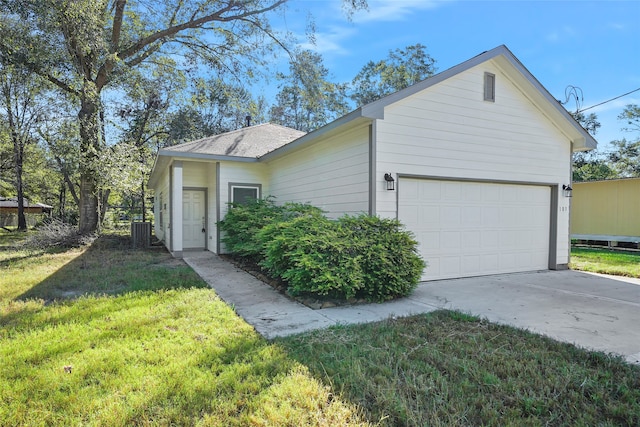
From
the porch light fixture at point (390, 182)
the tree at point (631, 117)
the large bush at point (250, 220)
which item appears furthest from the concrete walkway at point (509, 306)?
the tree at point (631, 117)

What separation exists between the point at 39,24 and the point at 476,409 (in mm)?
13607

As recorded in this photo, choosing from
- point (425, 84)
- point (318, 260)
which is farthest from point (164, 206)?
point (425, 84)

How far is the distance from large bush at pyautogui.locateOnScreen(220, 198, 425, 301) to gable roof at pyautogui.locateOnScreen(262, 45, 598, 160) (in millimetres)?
1806

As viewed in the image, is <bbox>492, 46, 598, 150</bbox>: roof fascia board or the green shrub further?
<bbox>492, 46, 598, 150</bbox>: roof fascia board

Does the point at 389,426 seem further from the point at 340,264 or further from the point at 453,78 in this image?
the point at 453,78

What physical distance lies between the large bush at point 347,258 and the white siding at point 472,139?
0.81 metres

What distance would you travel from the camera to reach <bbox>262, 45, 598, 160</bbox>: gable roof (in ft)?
19.8

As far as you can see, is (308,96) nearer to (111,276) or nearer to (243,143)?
(243,143)

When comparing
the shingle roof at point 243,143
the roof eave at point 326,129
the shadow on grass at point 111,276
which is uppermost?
the shingle roof at point 243,143

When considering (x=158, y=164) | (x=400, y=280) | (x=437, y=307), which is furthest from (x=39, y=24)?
(x=437, y=307)

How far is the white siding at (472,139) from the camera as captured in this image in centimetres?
634

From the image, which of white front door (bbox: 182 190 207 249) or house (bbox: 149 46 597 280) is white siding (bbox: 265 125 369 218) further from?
white front door (bbox: 182 190 207 249)

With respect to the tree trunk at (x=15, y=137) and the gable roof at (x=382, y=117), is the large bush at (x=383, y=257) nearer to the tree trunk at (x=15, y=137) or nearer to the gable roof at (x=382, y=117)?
the gable roof at (x=382, y=117)

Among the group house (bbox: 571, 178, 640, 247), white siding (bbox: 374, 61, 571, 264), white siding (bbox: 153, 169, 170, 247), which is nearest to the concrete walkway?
white siding (bbox: 374, 61, 571, 264)
